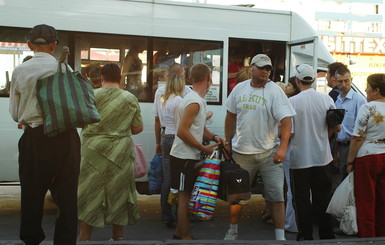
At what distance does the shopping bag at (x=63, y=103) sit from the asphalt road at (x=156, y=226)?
2728 mm

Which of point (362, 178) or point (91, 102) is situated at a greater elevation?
point (91, 102)

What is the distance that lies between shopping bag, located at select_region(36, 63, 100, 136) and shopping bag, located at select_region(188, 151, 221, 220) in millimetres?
1635

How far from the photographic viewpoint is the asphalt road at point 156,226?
24.6 feet

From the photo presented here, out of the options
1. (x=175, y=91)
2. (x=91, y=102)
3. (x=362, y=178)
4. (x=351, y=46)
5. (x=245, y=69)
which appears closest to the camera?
(x=91, y=102)

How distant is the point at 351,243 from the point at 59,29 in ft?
14.7

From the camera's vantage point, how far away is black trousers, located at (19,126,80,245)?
4883 mm

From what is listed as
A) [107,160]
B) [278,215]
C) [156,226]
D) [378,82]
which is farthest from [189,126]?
[156,226]

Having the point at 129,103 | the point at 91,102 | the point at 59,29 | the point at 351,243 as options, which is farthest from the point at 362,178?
the point at 59,29

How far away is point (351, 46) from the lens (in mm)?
41469

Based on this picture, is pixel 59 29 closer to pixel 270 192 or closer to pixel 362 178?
pixel 270 192

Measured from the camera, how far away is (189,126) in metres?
6.30

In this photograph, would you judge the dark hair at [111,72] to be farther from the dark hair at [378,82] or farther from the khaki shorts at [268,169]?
the dark hair at [378,82]

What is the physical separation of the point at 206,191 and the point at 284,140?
2.92ft

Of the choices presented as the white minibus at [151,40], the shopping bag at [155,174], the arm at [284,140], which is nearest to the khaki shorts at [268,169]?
the arm at [284,140]
